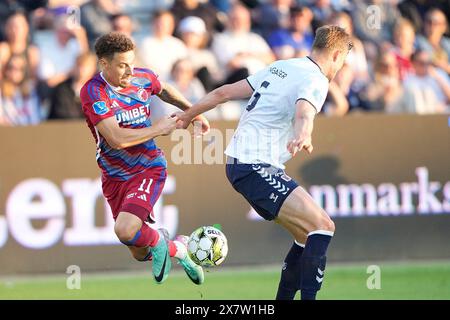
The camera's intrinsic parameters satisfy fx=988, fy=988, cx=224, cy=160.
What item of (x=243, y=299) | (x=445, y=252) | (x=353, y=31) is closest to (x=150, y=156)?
(x=243, y=299)

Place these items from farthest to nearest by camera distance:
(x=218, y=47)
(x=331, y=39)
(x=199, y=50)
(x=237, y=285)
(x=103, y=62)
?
(x=218, y=47) < (x=199, y=50) < (x=237, y=285) < (x=103, y=62) < (x=331, y=39)

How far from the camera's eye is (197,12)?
12.5m

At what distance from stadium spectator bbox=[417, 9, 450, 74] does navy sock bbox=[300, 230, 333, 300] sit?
6797 mm

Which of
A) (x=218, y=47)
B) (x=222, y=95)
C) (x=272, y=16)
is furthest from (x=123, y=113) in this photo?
(x=272, y=16)

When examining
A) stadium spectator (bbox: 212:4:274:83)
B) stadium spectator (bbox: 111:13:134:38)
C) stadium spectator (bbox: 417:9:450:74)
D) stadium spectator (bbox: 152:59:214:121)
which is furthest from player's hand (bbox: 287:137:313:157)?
stadium spectator (bbox: 417:9:450:74)

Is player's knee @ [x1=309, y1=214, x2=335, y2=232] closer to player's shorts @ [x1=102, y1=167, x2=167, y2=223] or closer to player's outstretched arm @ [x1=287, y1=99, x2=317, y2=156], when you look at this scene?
player's outstretched arm @ [x1=287, y1=99, x2=317, y2=156]

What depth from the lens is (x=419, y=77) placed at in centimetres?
1288

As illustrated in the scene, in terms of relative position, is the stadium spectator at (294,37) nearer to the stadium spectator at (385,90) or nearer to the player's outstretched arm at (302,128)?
the stadium spectator at (385,90)

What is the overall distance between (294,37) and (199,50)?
4.35 feet

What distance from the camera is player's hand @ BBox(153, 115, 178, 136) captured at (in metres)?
7.70

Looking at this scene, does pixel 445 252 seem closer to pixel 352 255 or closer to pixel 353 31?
pixel 352 255

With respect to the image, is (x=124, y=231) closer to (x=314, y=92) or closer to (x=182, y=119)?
(x=182, y=119)

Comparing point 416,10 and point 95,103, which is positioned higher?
point 416,10

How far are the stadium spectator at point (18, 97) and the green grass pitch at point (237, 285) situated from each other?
1907mm
